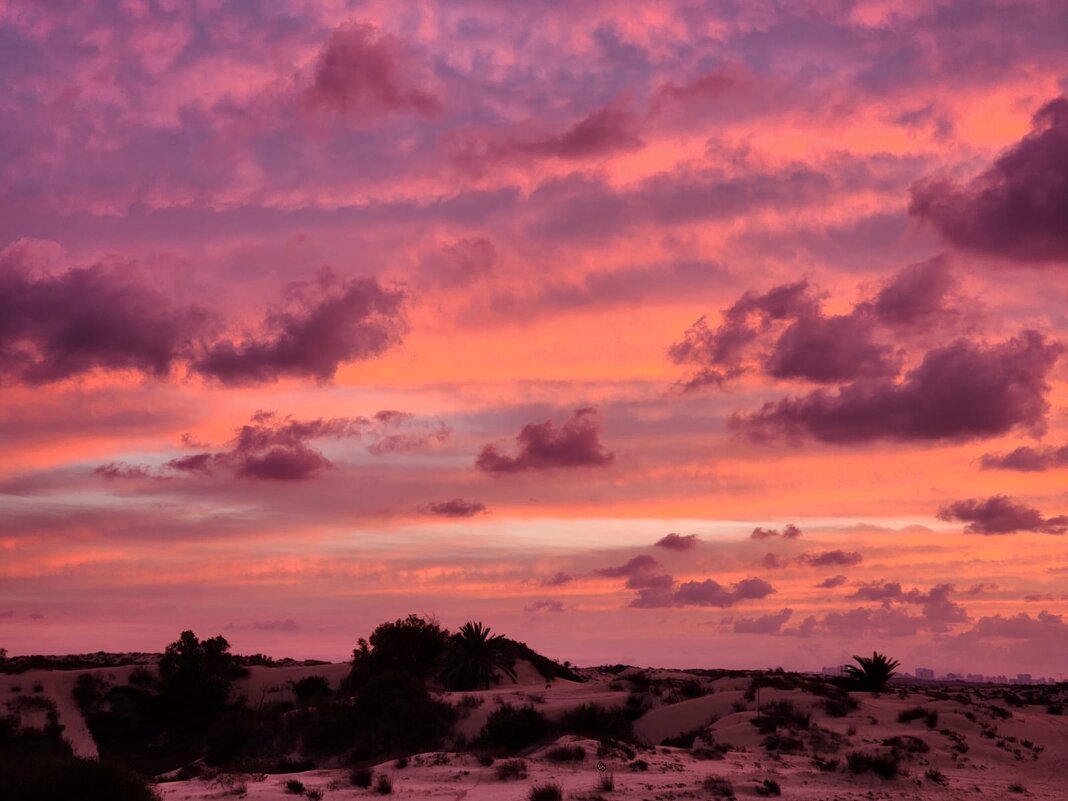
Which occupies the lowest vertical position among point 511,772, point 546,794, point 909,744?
point 909,744

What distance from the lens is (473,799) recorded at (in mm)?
21641

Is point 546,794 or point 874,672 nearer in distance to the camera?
point 546,794

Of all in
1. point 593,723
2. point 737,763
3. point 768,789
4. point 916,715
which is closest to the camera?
point 768,789

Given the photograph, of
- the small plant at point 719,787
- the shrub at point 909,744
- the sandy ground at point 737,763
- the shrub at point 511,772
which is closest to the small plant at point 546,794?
the sandy ground at point 737,763

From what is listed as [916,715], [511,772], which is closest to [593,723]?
[916,715]

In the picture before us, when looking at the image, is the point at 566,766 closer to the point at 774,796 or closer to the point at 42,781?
the point at 774,796

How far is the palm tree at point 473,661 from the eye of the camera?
5878 centimetres

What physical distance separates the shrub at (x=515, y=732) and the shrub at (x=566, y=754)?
5.01 m

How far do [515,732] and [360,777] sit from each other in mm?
10473

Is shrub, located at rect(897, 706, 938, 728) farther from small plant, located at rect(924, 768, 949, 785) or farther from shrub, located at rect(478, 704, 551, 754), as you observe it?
shrub, located at rect(478, 704, 551, 754)

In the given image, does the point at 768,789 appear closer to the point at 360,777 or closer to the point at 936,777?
the point at 936,777

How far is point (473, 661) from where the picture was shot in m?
59.2

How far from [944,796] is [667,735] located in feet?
57.1

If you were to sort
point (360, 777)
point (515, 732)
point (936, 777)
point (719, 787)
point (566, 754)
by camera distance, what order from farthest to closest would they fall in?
point (515, 732), point (566, 754), point (936, 777), point (360, 777), point (719, 787)
